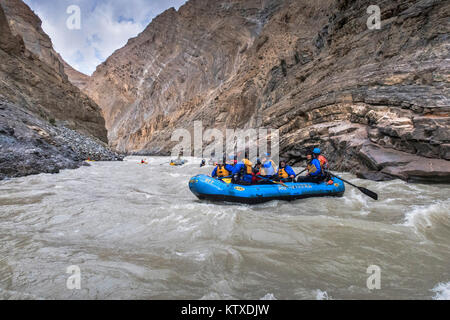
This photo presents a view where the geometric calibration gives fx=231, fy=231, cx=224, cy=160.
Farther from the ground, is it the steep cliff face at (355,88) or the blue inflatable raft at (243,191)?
the steep cliff face at (355,88)

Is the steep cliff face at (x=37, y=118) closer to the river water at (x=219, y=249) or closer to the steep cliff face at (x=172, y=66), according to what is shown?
the river water at (x=219, y=249)

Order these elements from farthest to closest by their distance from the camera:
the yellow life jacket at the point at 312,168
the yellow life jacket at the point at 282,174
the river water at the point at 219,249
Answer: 1. the yellow life jacket at the point at 312,168
2. the yellow life jacket at the point at 282,174
3. the river water at the point at 219,249

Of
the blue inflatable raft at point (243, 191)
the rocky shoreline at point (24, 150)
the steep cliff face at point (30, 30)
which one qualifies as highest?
the steep cliff face at point (30, 30)

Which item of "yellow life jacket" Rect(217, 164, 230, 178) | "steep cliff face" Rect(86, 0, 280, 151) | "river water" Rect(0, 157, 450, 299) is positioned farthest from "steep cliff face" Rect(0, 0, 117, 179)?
"steep cliff face" Rect(86, 0, 280, 151)

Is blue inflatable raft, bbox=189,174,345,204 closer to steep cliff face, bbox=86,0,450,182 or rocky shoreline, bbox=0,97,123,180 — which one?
steep cliff face, bbox=86,0,450,182

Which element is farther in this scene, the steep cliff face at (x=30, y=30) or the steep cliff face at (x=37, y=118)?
the steep cliff face at (x=30, y=30)

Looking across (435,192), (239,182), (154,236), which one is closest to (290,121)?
(435,192)

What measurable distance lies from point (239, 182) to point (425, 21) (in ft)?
42.5

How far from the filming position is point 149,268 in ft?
7.64

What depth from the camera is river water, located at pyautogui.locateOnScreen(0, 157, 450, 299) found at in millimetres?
2012

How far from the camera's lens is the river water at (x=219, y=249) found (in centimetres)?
201

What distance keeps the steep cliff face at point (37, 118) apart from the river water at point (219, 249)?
3728mm

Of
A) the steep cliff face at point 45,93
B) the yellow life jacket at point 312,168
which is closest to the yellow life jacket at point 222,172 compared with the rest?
the yellow life jacket at point 312,168

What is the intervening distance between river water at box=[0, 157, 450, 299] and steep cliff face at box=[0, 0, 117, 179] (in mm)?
3728
